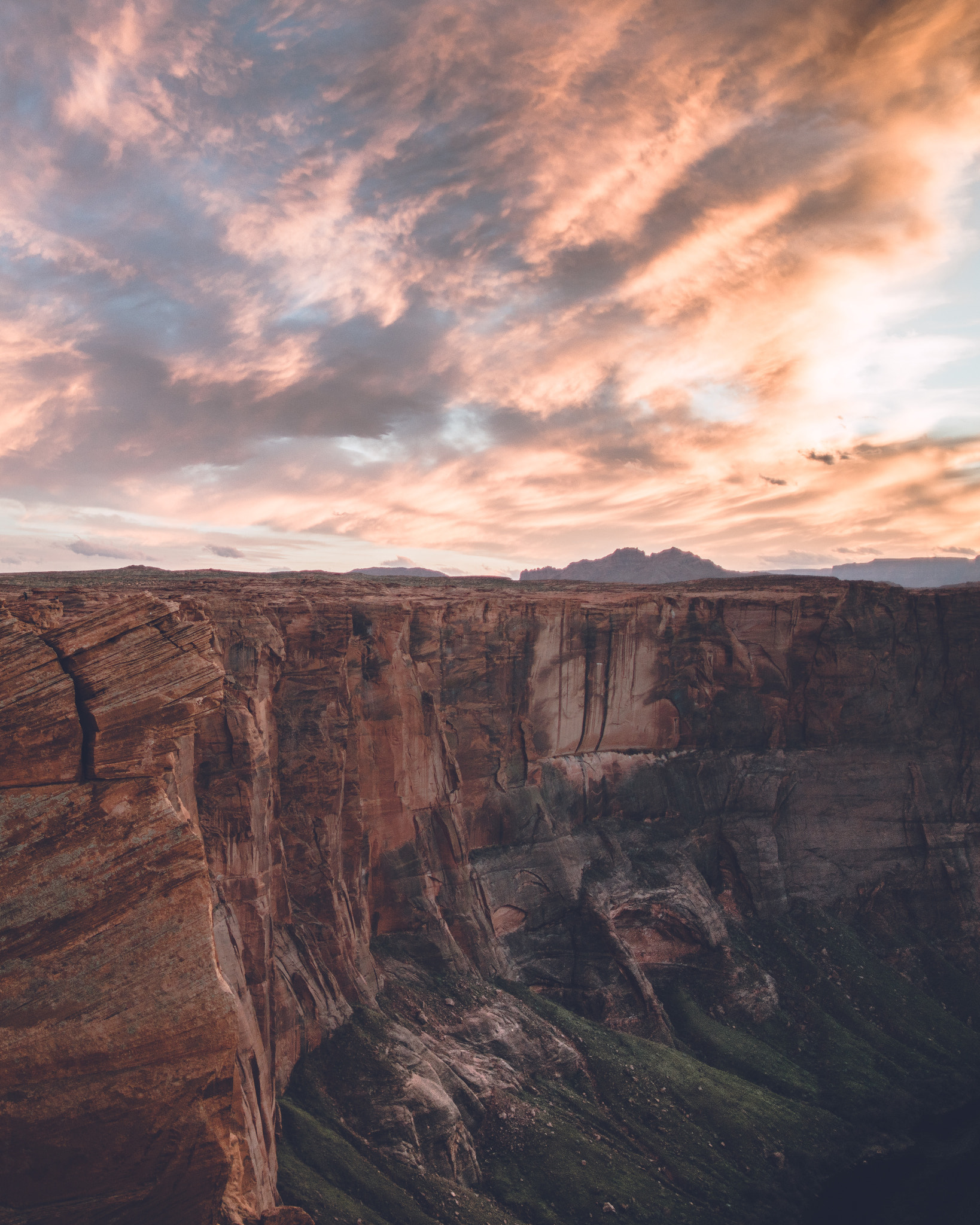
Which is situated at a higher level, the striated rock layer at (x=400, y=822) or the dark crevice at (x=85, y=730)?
the dark crevice at (x=85, y=730)

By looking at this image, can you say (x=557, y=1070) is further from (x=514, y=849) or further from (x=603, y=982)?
(x=514, y=849)

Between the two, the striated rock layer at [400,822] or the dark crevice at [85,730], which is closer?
the striated rock layer at [400,822]

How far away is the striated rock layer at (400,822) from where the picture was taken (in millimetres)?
15016

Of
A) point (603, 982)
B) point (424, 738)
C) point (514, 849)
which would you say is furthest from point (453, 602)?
point (603, 982)

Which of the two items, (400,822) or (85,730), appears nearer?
(85,730)

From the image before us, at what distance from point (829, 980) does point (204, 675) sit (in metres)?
65.5

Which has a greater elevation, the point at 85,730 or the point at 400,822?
the point at 85,730

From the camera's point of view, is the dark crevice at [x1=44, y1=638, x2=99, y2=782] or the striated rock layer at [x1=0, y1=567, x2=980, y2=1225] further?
the dark crevice at [x1=44, y1=638, x2=99, y2=782]

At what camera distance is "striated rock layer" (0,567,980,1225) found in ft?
49.3

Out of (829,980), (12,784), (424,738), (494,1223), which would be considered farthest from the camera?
(829,980)

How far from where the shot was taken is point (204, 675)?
17.3 m

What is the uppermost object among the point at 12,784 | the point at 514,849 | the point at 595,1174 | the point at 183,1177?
the point at 12,784

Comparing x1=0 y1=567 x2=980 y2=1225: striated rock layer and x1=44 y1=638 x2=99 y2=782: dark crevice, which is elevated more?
x1=44 y1=638 x2=99 y2=782: dark crevice

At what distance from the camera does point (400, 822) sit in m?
51.0
